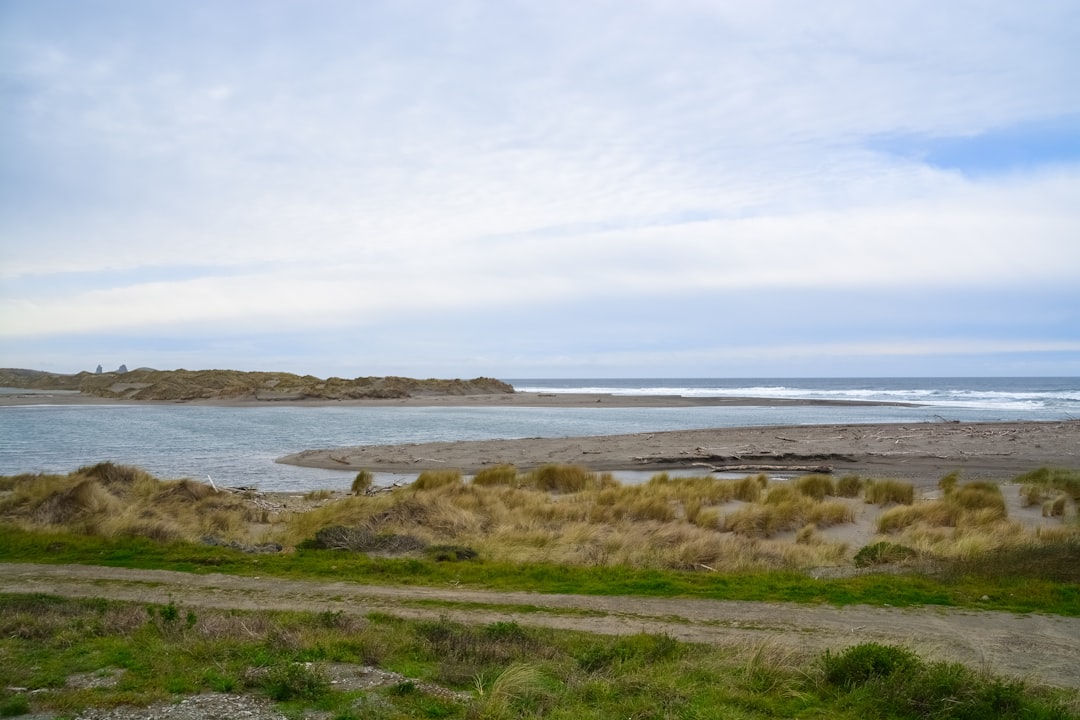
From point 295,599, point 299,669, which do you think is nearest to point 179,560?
point 295,599

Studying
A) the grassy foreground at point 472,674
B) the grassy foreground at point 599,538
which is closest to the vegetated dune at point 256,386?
the grassy foreground at point 599,538

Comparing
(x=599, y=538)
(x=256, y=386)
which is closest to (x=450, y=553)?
(x=599, y=538)

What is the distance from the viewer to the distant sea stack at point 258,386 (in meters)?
94.1

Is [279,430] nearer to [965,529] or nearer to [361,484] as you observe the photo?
[361,484]

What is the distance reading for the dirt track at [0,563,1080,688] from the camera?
877cm

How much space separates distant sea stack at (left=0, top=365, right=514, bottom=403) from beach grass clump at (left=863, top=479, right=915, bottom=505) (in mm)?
80240

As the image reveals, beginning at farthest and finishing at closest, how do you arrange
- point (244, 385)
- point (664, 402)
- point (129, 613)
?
point (244, 385) → point (664, 402) → point (129, 613)

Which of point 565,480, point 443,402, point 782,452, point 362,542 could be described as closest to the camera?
point 362,542

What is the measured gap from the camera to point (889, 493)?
69.6ft

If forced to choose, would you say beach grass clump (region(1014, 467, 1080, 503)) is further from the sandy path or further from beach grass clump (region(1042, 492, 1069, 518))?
the sandy path

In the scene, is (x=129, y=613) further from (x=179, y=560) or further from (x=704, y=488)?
(x=704, y=488)

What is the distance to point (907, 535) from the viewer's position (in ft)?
52.5

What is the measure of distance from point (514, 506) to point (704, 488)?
575cm

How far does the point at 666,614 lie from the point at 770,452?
23.9 metres
